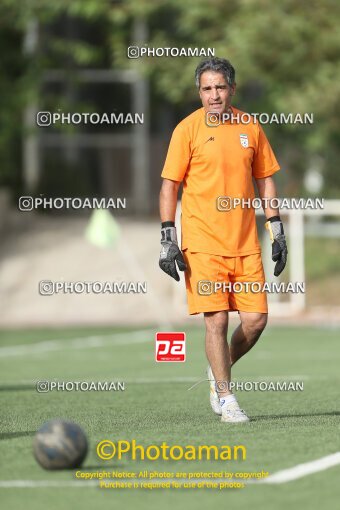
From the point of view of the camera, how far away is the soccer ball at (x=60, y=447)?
7.48 meters

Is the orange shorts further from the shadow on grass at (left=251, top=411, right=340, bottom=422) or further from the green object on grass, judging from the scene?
the green object on grass

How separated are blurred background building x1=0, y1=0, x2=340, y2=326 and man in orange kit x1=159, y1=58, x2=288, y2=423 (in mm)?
16524

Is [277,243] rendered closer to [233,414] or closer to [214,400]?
[214,400]

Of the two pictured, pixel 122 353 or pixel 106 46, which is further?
pixel 106 46

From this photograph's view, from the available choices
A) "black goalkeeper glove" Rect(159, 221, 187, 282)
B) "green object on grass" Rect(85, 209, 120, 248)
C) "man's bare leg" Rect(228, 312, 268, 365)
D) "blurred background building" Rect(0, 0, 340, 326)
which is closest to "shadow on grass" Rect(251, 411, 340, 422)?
"man's bare leg" Rect(228, 312, 268, 365)

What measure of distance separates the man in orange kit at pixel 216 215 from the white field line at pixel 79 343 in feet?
A: 30.6

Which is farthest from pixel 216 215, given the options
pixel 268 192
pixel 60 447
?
pixel 60 447

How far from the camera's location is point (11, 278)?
99.0 ft

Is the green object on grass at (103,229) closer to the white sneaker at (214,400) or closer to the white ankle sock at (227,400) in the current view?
the white sneaker at (214,400)

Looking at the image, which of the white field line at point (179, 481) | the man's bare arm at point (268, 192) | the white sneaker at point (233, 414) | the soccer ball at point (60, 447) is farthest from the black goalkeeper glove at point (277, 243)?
the soccer ball at point (60, 447)

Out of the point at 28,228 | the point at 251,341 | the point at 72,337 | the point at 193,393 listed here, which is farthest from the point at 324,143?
the point at 251,341

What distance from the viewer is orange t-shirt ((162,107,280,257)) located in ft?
32.8

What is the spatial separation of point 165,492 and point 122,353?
12.5m

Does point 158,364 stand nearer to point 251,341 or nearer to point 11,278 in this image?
point 251,341
